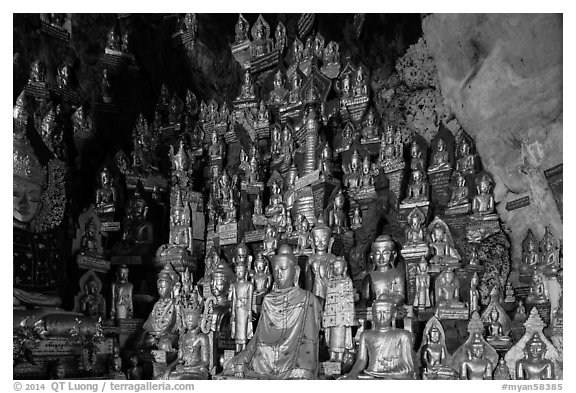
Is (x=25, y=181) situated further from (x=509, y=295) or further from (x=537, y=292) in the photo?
(x=537, y=292)

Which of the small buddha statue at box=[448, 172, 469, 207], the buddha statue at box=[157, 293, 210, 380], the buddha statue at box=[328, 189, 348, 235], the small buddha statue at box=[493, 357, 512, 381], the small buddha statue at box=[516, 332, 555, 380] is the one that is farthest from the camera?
the buddha statue at box=[328, 189, 348, 235]

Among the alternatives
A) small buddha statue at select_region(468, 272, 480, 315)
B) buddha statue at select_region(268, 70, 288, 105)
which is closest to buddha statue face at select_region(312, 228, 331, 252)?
small buddha statue at select_region(468, 272, 480, 315)

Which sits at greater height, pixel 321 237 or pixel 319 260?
pixel 321 237

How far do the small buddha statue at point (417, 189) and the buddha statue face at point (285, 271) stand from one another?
148 cm

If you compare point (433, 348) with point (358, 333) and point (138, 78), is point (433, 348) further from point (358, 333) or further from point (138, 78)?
point (138, 78)

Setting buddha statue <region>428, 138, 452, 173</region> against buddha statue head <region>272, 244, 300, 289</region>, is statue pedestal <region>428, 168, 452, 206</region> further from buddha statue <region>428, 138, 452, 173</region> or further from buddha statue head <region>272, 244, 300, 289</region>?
buddha statue head <region>272, 244, 300, 289</region>

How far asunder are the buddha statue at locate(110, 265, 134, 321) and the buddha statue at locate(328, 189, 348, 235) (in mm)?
2491

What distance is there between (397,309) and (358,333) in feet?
1.53

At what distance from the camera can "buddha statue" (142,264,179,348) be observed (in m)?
9.02

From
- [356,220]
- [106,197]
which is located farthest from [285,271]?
[106,197]

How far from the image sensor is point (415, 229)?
27.8 feet

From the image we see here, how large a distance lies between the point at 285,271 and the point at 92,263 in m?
2.51

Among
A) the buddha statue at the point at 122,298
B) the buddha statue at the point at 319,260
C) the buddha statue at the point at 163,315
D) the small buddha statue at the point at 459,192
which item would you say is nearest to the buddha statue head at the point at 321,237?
the buddha statue at the point at 319,260
